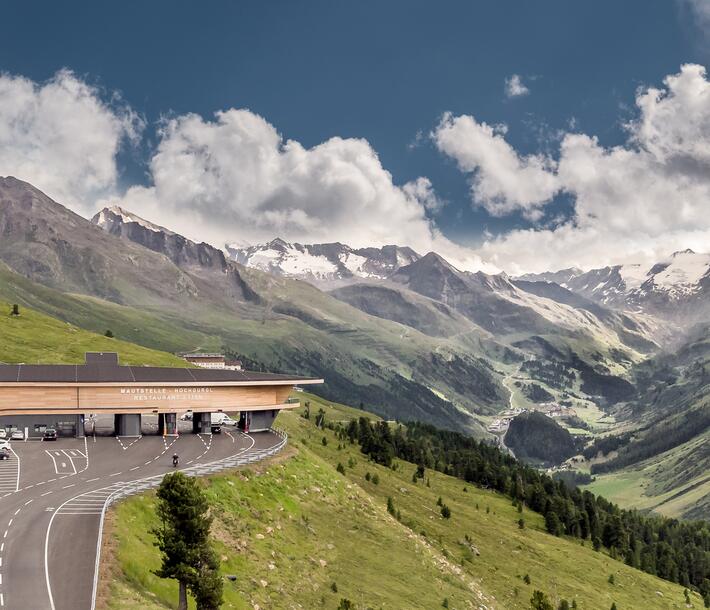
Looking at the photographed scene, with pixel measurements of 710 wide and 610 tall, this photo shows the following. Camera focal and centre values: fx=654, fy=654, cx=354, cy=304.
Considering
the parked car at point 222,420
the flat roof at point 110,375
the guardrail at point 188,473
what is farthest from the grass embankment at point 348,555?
the parked car at point 222,420

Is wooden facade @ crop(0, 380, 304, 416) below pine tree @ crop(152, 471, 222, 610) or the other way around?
the other way around

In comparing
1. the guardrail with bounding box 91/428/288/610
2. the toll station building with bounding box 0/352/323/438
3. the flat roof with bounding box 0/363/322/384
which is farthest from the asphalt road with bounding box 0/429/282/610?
the flat roof with bounding box 0/363/322/384

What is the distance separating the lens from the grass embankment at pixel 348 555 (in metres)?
57.6

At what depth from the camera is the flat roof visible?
97250mm

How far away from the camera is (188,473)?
73.1 m

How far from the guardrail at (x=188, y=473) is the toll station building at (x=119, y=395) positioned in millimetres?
12507

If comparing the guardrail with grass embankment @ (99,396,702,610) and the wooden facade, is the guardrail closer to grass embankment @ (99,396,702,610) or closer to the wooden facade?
grass embankment @ (99,396,702,610)

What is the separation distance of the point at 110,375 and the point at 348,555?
159 feet

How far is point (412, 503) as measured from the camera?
5118 inches

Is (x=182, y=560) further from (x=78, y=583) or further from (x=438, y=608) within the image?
(x=438, y=608)

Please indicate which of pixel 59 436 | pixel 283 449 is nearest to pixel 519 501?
pixel 283 449

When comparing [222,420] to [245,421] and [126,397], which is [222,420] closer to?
[245,421]

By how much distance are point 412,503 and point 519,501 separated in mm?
68601

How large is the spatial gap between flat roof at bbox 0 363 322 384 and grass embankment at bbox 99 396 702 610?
694 inches
